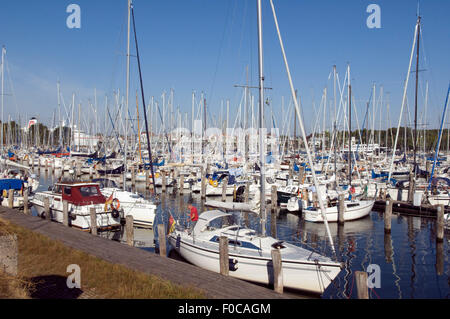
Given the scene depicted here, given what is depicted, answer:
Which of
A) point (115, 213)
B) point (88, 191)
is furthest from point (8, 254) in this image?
point (88, 191)

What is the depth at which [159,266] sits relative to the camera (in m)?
12.6

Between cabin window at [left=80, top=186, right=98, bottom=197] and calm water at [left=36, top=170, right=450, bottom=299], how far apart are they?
292 centimetres

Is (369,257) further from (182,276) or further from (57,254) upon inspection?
(57,254)

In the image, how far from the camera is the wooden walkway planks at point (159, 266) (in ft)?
34.3

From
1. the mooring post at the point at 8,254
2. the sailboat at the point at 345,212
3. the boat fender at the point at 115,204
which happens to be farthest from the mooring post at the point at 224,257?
the sailboat at the point at 345,212

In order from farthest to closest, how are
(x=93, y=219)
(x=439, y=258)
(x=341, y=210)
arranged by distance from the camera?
(x=341, y=210) < (x=93, y=219) < (x=439, y=258)

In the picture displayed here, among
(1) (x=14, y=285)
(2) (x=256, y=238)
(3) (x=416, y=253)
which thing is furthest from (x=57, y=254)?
(3) (x=416, y=253)

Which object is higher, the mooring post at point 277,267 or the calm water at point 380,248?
the mooring post at point 277,267

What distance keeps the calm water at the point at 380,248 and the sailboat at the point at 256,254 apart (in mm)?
1450

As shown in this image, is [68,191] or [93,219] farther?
[68,191]

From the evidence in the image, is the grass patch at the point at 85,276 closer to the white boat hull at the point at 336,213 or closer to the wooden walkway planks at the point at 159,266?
the wooden walkway planks at the point at 159,266

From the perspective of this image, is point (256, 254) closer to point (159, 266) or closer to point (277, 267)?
point (277, 267)

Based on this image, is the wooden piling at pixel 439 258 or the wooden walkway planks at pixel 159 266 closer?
the wooden walkway planks at pixel 159 266

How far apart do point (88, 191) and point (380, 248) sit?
1714cm
